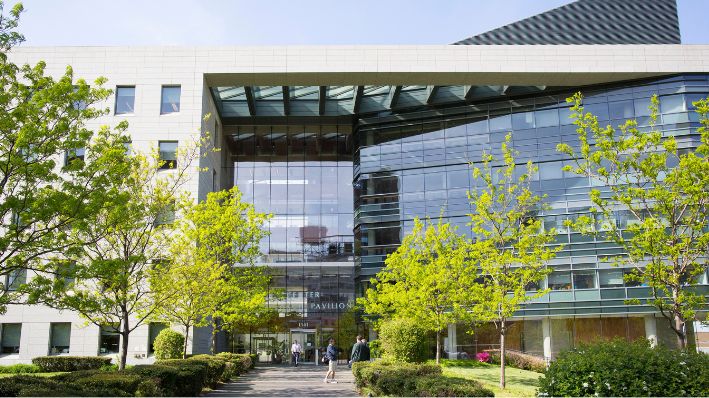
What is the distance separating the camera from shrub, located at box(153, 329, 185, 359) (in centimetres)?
2808

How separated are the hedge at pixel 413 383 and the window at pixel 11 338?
851 inches

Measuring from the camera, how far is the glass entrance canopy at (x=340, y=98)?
39.2 metres

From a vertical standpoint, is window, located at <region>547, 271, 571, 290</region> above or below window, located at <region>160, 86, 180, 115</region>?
below

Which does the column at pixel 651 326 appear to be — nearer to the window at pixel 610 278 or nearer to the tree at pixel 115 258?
the window at pixel 610 278

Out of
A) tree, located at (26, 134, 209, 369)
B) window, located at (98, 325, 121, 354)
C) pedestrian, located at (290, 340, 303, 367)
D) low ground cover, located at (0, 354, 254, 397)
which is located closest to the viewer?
low ground cover, located at (0, 354, 254, 397)

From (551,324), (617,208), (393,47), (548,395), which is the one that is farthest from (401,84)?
(548,395)

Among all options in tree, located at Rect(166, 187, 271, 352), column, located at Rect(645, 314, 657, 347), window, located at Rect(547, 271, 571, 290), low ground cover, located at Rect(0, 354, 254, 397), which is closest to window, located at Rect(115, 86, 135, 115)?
tree, located at Rect(166, 187, 271, 352)

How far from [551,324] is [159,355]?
856 inches

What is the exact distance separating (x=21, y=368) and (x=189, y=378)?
16.4 metres

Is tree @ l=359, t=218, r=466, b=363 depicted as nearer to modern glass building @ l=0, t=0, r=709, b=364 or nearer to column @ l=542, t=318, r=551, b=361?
modern glass building @ l=0, t=0, r=709, b=364

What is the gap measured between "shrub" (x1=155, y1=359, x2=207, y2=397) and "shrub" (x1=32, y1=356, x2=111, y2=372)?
13.5m

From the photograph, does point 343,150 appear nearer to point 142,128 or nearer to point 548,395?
point 142,128

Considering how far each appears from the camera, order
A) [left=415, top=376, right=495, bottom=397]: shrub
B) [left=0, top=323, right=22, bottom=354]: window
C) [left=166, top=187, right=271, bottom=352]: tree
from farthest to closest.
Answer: [left=0, top=323, right=22, bottom=354]: window, [left=166, top=187, right=271, bottom=352]: tree, [left=415, top=376, right=495, bottom=397]: shrub

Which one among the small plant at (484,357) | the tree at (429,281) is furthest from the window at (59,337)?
the small plant at (484,357)
